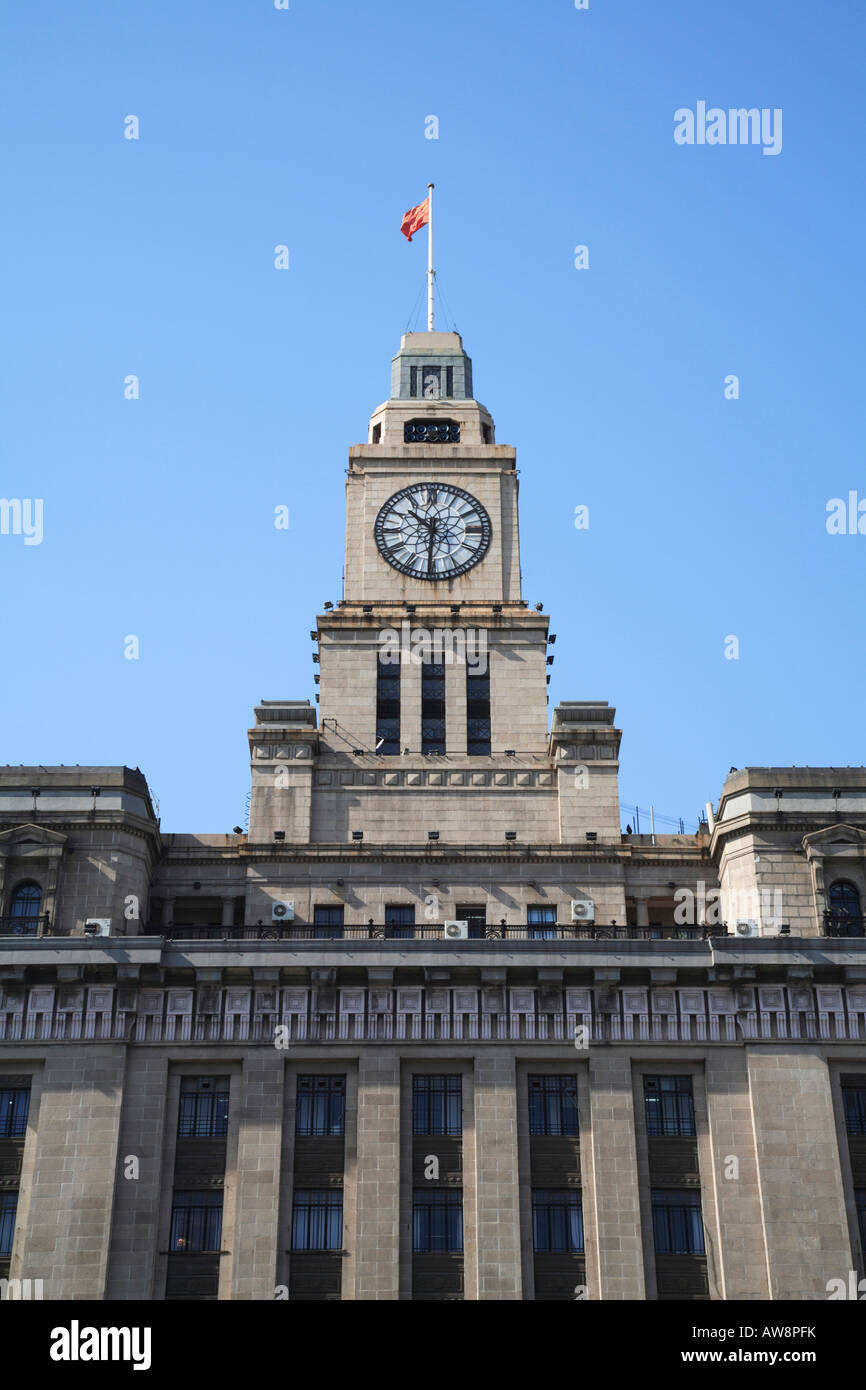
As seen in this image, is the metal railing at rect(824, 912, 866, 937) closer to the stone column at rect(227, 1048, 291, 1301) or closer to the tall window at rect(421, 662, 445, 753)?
the tall window at rect(421, 662, 445, 753)

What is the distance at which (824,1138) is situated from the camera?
209ft

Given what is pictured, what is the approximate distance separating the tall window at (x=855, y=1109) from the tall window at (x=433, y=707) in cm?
2223

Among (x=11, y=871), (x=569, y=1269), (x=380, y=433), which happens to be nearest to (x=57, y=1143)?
(x=11, y=871)

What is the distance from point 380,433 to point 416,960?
32.0 m

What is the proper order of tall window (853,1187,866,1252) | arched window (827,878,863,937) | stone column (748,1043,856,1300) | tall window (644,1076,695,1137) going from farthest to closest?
arched window (827,878,863,937) < tall window (644,1076,695,1137) < tall window (853,1187,866,1252) < stone column (748,1043,856,1300)

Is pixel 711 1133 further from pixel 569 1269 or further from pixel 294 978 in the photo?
pixel 294 978

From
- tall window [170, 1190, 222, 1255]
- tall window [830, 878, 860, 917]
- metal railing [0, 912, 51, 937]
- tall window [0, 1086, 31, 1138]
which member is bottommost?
tall window [170, 1190, 222, 1255]

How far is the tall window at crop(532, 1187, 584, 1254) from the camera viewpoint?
62.8 meters

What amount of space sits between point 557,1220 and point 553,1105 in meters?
3.96

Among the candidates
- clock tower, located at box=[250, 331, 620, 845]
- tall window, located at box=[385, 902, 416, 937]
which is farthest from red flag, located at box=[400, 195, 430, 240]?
tall window, located at box=[385, 902, 416, 937]

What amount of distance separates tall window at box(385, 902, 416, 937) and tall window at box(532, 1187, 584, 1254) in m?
11.9

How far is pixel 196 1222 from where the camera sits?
62.9 m

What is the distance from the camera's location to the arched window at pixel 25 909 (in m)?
68.6
